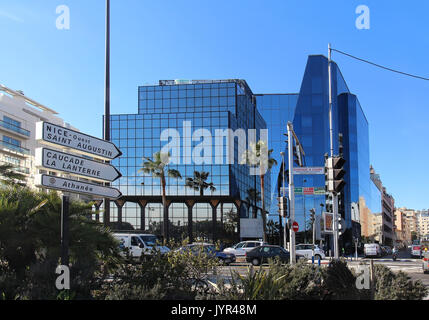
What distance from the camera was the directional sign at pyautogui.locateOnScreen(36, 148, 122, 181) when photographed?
8.00 metres

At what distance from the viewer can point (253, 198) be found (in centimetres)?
7244

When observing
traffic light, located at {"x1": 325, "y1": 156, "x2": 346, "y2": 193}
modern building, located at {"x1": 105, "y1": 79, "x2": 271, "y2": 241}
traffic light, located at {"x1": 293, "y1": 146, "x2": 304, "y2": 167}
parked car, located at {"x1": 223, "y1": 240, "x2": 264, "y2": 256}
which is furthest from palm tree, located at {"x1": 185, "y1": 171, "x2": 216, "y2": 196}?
traffic light, located at {"x1": 325, "y1": 156, "x2": 346, "y2": 193}

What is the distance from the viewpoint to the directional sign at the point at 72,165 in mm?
8000

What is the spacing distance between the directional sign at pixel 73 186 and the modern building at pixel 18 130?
2492 inches

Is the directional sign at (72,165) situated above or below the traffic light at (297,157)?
below

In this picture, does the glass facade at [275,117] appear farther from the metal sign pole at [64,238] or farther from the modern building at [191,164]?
the metal sign pole at [64,238]

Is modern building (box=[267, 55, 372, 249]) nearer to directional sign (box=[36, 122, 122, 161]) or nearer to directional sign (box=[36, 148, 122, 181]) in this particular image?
directional sign (box=[36, 122, 122, 161])

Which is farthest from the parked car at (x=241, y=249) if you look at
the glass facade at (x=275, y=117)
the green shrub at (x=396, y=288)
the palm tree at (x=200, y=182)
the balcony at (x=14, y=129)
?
the balcony at (x=14, y=129)

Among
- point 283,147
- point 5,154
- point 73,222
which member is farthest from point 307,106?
point 73,222

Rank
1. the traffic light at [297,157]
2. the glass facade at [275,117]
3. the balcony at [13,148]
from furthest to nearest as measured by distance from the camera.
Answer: the glass facade at [275,117], the balcony at [13,148], the traffic light at [297,157]

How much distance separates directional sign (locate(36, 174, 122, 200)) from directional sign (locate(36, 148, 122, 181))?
0.55 feet
